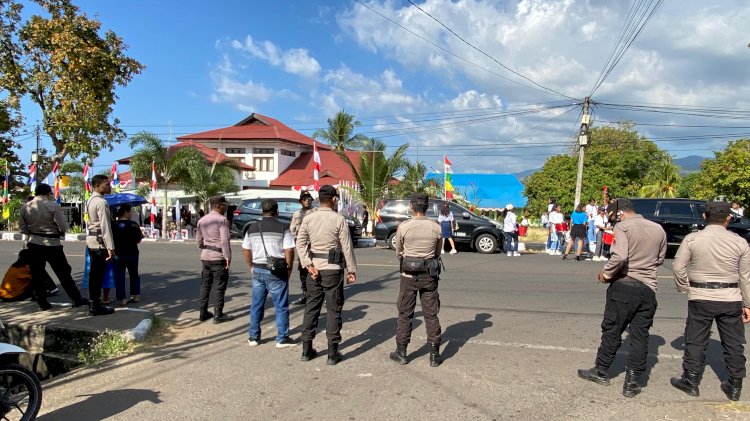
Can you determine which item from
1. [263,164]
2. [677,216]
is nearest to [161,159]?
[263,164]

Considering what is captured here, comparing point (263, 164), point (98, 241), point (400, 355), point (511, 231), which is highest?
point (263, 164)

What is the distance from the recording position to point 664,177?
1913 inches

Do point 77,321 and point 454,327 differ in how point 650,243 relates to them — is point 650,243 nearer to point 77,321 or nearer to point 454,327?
point 454,327

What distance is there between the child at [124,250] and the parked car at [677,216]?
1349cm

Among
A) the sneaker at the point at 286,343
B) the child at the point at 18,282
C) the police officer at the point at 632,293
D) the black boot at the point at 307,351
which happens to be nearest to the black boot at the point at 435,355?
the black boot at the point at 307,351

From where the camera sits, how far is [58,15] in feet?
28.2

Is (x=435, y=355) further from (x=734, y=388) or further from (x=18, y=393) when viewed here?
(x=18, y=393)

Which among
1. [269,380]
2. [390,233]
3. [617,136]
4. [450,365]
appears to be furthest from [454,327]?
[617,136]

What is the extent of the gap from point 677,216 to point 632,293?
12.8 m

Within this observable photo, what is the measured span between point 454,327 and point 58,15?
778cm

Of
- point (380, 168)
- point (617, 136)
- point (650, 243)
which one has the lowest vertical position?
point (650, 243)

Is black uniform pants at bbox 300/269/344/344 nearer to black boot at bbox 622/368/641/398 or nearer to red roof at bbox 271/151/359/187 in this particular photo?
black boot at bbox 622/368/641/398

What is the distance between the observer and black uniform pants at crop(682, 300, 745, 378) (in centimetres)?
441

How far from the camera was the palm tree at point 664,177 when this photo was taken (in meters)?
46.0
